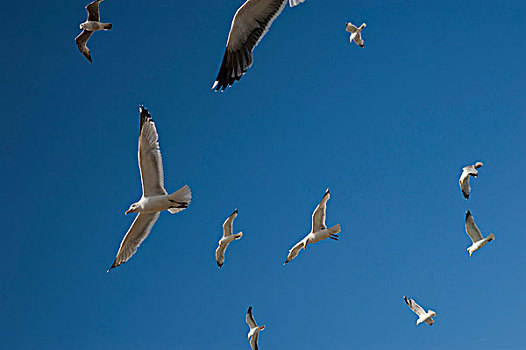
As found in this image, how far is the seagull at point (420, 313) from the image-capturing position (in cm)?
2131

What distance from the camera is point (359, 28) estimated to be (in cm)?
2209

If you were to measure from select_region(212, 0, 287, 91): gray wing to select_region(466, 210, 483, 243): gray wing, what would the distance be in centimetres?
921

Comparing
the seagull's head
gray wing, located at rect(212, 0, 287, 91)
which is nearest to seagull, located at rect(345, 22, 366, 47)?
the seagull's head

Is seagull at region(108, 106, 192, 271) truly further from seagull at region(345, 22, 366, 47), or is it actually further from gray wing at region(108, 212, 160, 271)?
seagull at region(345, 22, 366, 47)

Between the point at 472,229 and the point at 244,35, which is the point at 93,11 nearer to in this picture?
the point at 244,35

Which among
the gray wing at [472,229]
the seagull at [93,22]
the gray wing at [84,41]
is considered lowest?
the gray wing at [472,229]

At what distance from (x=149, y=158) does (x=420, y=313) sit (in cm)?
1157

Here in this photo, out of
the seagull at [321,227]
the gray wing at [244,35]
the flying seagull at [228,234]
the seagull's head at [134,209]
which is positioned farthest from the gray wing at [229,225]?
the gray wing at [244,35]

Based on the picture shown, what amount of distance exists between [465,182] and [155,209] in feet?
23.5

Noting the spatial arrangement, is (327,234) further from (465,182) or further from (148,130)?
(148,130)

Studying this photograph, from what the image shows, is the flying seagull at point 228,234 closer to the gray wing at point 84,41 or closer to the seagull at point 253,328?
the seagull at point 253,328

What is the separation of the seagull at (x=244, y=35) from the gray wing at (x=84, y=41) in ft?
24.9

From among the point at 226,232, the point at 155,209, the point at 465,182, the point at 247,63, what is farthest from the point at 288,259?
the point at 247,63

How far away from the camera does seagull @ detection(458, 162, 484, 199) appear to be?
16484mm
